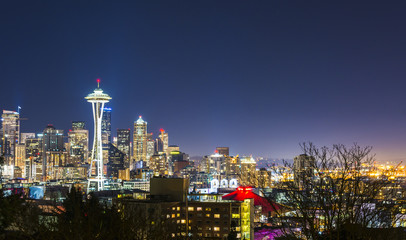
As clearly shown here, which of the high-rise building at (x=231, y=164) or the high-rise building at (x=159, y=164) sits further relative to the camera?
the high-rise building at (x=231, y=164)

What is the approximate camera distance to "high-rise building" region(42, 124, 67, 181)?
170m

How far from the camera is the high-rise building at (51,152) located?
170m

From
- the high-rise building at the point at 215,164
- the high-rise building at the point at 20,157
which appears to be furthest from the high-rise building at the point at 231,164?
the high-rise building at the point at 20,157

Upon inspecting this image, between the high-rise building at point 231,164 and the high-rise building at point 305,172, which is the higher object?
the high-rise building at point 231,164

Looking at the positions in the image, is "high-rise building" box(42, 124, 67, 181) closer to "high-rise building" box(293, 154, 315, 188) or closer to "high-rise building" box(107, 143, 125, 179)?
"high-rise building" box(107, 143, 125, 179)

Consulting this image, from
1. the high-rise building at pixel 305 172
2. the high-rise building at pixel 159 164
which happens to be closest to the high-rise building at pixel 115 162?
the high-rise building at pixel 159 164

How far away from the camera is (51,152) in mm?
177625

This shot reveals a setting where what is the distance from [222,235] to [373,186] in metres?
38.0

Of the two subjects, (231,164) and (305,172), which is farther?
(231,164)

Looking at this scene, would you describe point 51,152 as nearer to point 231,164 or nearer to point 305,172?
point 231,164

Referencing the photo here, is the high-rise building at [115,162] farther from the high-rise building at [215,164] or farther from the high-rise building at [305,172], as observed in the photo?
the high-rise building at [305,172]

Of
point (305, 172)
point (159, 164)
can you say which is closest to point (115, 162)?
point (159, 164)

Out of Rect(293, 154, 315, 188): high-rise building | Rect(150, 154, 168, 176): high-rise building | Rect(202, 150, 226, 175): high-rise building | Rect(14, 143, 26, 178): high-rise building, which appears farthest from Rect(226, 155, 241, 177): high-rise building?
Rect(293, 154, 315, 188): high-rise building

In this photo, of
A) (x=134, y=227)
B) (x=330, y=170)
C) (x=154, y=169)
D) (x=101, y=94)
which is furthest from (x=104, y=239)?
(x=154, y=169)
